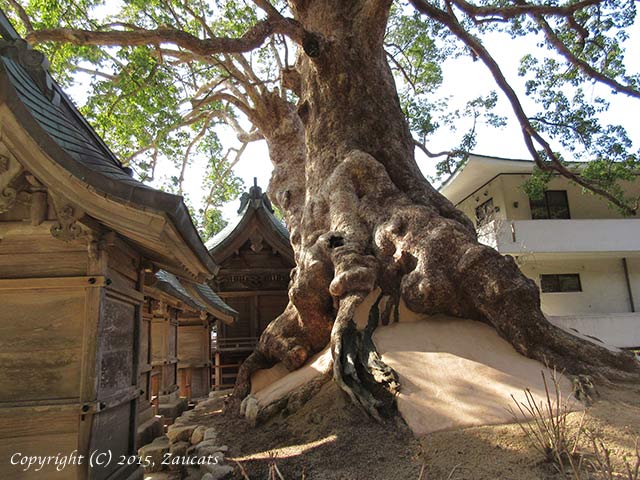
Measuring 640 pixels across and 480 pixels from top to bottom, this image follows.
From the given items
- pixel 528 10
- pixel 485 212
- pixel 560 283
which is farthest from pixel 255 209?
pixel 560 283

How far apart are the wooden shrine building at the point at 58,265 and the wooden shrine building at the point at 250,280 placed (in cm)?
811

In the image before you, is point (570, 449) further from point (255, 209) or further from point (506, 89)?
point (255, 209)

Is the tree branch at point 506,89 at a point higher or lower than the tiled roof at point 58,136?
higher

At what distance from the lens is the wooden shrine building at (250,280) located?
12086 mm

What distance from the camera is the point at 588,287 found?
15.8 metres

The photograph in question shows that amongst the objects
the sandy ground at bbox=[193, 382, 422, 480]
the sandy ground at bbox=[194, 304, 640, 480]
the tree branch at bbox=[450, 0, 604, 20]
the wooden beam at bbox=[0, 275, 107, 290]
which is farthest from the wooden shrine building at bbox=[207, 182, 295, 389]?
the wooden beam at bbox=[0, 275, 107, 290]

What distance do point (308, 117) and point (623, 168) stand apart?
689cm

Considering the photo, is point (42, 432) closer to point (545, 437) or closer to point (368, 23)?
point (545, 437)

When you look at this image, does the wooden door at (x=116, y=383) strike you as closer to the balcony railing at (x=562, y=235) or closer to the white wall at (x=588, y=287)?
the balcony railing at (x=562, y=235)

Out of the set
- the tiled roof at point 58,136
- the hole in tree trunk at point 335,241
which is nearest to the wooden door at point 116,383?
the tiled roof at point 58,136

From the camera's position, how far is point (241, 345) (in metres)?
12.2

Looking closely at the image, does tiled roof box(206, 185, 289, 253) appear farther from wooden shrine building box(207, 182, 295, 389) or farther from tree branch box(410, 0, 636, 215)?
tree branch box(410, 0, 636, 215)

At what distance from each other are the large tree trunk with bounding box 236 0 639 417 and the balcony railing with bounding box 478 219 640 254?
26.0ft

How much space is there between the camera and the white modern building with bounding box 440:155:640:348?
46.9 ft
